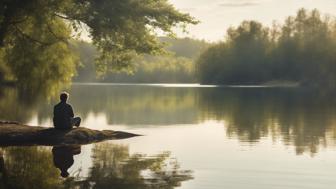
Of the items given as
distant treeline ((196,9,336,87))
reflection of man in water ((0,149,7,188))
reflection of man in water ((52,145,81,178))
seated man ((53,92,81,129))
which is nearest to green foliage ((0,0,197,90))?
seated man ((53,92,81,129))

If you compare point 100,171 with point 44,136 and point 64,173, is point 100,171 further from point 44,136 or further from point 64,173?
point 44,136

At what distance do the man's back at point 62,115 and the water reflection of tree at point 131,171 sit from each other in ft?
9.56

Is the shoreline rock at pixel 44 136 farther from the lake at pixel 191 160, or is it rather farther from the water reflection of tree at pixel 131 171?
the water reflection of tree at pixel 131 171

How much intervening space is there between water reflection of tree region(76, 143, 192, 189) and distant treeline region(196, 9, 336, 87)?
124 m

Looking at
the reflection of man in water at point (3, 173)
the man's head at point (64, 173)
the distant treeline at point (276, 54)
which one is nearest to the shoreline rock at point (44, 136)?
the reflection of man in water at point (3, 173)

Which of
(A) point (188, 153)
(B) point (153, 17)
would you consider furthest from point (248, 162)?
(B) point (153, 17)

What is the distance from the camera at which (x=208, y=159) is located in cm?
2331

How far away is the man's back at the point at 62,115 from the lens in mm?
27097

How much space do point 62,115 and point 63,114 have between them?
9cm

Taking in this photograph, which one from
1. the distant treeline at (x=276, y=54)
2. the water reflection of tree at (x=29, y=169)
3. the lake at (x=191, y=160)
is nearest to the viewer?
the water reflection of tree at (x=29, y=169)

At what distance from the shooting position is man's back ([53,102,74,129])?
27.1 metres

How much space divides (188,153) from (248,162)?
3.60 metres

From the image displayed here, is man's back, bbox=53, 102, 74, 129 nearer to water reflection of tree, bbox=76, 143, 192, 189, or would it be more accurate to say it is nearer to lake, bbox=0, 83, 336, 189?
lake, bbox=0, 83, 336, 189

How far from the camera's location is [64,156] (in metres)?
23.2
